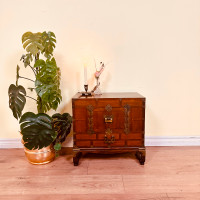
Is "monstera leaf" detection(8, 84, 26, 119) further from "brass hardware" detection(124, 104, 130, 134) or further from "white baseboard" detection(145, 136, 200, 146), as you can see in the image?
"white baseboard" detection(145, 136, 200, 146)

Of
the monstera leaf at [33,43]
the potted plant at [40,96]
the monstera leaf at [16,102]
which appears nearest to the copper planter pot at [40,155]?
the potted plant at [40,96]

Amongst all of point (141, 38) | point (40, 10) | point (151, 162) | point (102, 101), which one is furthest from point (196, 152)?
point (40, 10)

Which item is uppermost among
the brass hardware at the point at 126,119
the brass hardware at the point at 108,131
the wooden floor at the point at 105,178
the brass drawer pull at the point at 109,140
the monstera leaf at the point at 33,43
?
the monstera leaf at the point at 33,43

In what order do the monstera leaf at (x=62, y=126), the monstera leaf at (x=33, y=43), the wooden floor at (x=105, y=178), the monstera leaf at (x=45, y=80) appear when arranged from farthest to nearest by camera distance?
the monstera leaf at (x=62, y=126)
the monstera leaf at (x=45, y=80)
the monstera leaf at (x=33, y=43)
the wooden floor at (x=105, y=178)

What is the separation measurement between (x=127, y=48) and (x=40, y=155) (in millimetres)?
1443

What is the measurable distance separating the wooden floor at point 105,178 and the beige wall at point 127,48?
1.53 ft

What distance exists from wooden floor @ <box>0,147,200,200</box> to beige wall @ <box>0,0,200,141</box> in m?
0.47

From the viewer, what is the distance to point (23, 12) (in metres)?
1.92

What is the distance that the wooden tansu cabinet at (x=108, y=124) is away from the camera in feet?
5.27

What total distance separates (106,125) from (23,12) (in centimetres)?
151

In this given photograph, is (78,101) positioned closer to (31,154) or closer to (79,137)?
(79,137)

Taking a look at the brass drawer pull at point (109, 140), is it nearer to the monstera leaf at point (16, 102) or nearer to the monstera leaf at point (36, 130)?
the monstera leaf at point (36, 130)

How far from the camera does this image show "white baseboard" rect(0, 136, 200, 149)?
82.8 inches

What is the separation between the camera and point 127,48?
1.98 m
